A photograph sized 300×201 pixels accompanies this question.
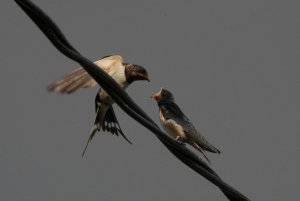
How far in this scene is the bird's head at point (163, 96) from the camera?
8.66 meters

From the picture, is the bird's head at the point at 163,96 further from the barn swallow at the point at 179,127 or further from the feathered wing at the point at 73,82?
the feathered wing at the point at 73,82

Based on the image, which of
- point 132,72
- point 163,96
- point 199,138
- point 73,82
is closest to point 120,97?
point 73,82

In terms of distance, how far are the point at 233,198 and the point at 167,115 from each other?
434 cm

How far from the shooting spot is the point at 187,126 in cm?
788

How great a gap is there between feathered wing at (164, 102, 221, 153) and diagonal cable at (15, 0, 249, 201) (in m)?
3.25

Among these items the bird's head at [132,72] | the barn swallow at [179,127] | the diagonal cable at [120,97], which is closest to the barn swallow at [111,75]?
the bird's head at [132,72]

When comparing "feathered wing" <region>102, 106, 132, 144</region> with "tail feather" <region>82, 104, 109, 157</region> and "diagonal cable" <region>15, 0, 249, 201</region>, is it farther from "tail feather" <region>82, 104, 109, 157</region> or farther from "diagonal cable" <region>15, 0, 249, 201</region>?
"diagonal cable" <region>15, 0, 249, 201</region>

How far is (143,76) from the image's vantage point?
720 cm

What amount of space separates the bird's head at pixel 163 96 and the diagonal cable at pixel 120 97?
4858 millimetres

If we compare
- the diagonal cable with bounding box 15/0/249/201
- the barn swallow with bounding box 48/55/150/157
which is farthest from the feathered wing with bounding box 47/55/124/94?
the diagonal cable with bounding box 15/0/249/201

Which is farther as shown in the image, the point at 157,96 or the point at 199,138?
the point at 157,96

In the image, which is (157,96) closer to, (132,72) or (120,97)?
(132,72)

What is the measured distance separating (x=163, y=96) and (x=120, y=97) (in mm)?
5079

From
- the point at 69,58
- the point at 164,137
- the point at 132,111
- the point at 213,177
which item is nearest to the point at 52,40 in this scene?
the point at 69,58
